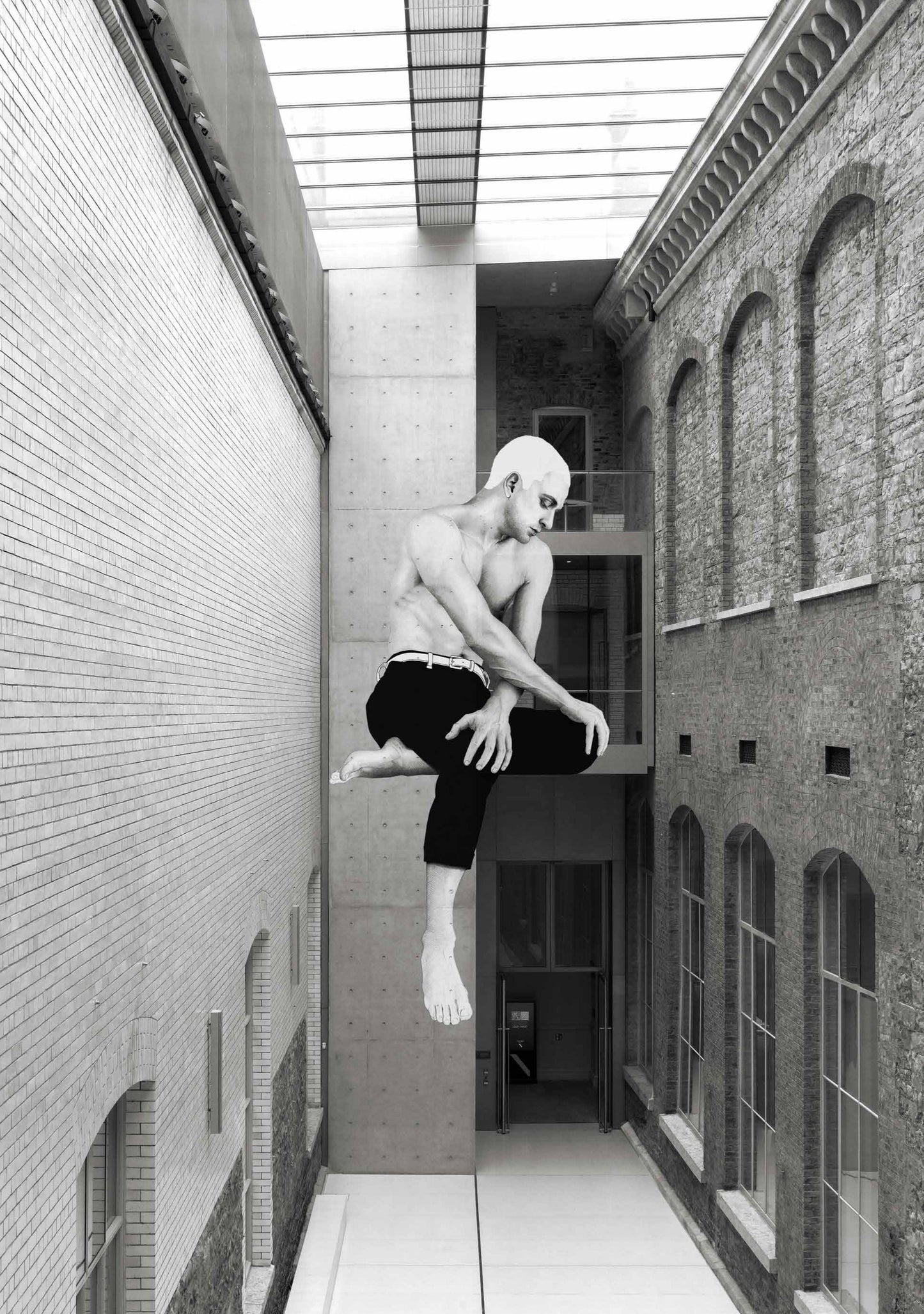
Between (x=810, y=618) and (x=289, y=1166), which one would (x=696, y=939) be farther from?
(x=810, y=618)

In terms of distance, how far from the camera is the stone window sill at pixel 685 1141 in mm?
14867

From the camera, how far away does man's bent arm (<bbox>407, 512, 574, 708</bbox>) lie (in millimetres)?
5035

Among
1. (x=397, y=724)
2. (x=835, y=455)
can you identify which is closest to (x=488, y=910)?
(x=835, y=455)

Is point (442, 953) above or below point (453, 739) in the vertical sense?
below

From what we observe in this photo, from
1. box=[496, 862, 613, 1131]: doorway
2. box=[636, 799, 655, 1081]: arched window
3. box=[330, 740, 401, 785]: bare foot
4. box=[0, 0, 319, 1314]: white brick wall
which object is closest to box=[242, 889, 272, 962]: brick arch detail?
box=[0, 0, 319, 1314]: white brick wall

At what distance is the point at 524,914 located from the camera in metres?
20.7

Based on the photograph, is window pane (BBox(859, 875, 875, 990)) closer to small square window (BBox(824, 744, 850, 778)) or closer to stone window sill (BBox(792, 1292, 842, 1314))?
small square window (BBox(824, 744, 850, 778))

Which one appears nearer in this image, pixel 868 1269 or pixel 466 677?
pixel 466 677

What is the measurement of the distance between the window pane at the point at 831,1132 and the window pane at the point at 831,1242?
156 millimetres

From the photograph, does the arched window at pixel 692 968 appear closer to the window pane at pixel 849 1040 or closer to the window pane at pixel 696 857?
the window pane at pixel 696 857

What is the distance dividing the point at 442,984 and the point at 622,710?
12063mm

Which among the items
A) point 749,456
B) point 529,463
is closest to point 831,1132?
A: point 749,456

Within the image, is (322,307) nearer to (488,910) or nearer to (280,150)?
(280,150)

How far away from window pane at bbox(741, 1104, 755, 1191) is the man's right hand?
975cm
